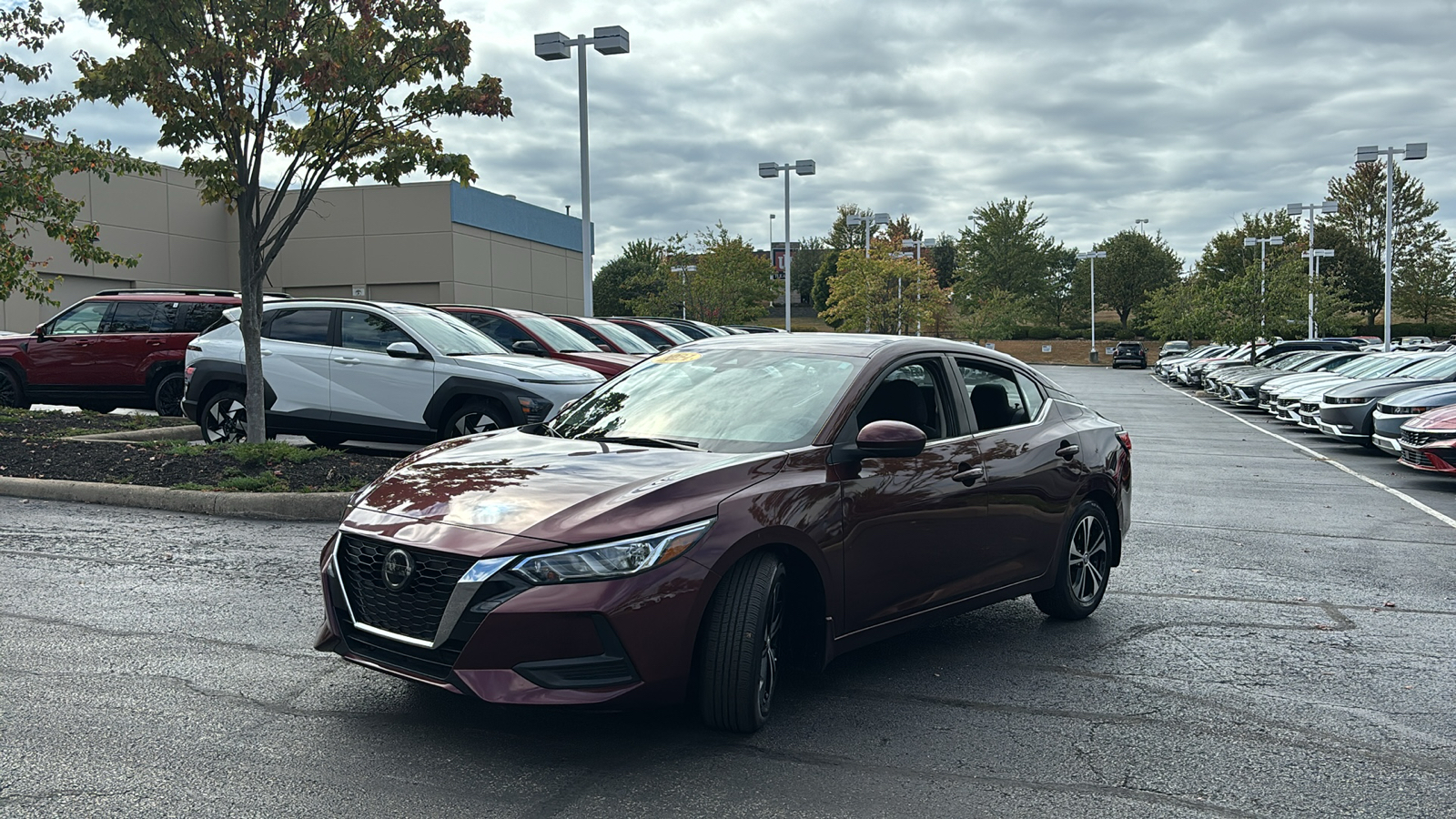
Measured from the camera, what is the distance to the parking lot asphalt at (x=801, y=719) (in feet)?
12.7

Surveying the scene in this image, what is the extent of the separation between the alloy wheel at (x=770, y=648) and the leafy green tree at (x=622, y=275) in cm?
7451

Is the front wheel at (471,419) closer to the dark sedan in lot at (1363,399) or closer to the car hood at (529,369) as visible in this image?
the car hood at (529,369)

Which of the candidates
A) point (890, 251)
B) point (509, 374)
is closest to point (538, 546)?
point (509, 374)

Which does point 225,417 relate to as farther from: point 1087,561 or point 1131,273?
point 1131,273

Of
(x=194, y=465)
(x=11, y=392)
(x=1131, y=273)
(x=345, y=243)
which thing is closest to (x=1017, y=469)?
(x=194, y=465)

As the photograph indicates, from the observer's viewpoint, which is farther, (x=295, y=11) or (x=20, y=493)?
(x=295, y=11)

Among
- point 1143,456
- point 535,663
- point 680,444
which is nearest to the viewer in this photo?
point 535,663

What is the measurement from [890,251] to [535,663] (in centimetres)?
5188

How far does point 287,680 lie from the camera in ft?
16.4

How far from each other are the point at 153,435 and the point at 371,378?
124 inches

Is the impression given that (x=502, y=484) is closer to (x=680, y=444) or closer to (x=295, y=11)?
(x=680, y=444)

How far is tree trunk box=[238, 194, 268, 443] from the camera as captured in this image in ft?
36.7

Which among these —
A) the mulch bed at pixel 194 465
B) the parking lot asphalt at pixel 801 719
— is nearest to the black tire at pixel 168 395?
the mulch bed at pixel 194 465

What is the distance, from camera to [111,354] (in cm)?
1620
